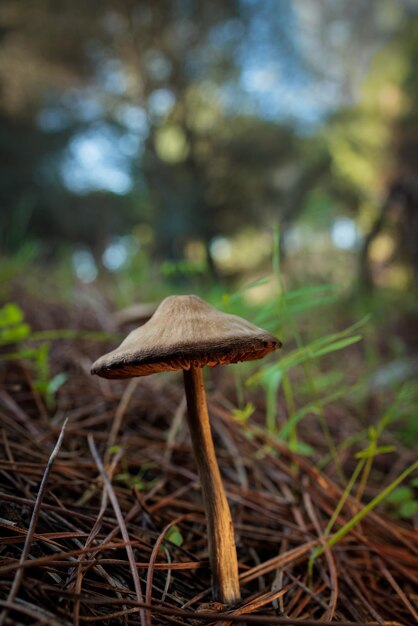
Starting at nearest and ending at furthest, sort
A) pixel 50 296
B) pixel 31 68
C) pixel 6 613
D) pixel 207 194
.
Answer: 1. pixel 6 613
2. pixel 50 296
3. pixel 31 68
4. pixel 207 194

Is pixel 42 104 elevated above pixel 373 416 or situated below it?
above

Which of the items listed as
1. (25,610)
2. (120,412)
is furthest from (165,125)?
(25,610)

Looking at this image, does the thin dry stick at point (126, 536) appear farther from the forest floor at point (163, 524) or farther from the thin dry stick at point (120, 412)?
the thin dry stick at point (120, 412)

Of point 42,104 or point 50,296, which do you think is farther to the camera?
point 42,104

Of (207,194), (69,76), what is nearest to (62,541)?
(207,194)

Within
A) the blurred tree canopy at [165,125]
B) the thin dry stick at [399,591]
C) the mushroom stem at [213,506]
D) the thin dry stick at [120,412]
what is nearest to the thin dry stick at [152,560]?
the mushroom stem at [213,506]

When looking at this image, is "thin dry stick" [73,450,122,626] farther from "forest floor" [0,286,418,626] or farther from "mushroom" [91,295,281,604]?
"mushroom" [91,295,281,604]

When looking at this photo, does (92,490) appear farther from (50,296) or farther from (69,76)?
(69,76)

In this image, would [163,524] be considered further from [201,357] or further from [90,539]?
[201,357]
